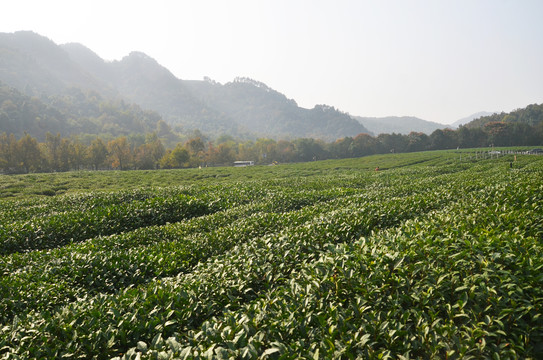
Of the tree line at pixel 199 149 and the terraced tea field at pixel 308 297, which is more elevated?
the tree line at pixel 199 149

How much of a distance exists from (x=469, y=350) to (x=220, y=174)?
1935 inches

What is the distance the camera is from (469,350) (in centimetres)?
348

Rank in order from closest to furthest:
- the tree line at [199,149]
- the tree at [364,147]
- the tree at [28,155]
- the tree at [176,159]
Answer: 1. the tree at [28,155]
2. the tree line at [199,149]
3. the tree at [176,159]
4. the tree at [364,147]

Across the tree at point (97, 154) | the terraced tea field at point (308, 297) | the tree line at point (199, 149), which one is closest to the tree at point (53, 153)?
the tree line at point (199, 149)

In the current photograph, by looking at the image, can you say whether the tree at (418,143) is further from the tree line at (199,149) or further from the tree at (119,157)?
the tree at (119,157)

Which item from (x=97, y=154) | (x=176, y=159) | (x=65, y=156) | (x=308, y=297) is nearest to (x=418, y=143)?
(x=176, y=159)

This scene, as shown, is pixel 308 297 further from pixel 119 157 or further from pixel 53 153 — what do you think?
pixel 119 157

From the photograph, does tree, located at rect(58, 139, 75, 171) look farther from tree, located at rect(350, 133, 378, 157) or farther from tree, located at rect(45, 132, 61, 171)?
tree, located at rect(350, 133, 378, 157)

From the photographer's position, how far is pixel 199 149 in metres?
111

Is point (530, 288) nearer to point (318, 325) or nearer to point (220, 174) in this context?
point (318, 325)

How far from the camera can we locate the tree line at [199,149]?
7338 cm

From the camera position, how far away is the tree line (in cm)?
7338

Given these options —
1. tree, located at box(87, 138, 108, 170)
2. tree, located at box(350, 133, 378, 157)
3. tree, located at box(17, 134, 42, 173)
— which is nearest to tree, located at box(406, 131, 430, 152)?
tree, located at box(350, 133, 378, 157)

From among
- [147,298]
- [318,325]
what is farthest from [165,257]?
[318,325]
